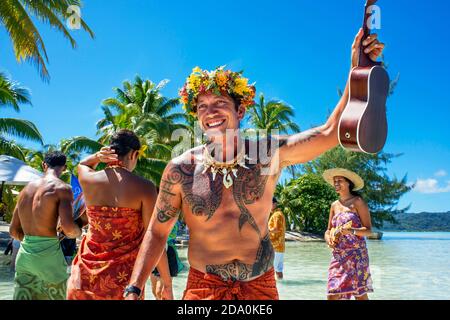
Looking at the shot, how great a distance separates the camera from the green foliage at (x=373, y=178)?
39.0 m

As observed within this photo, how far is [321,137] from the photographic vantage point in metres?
2.49

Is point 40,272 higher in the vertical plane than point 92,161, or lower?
lower

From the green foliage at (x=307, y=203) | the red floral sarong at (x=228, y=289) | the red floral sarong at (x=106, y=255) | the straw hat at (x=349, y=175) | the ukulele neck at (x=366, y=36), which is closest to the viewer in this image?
the ukulele neck at (x=366, y=36)

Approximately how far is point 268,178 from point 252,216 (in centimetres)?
25

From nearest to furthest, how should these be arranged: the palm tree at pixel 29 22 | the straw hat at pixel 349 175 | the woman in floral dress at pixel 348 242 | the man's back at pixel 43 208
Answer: the man's back at pixel 43 208, the woman in floral dress at pixel 348 242, the straw hat at pixel 349 175, the palm tree at pixel 29 22

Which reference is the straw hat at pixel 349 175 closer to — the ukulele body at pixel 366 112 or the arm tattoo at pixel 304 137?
the arm tattoo at pixel 304 137

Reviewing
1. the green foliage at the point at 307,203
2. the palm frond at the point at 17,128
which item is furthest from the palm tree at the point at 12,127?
the green foliage at the point at 307,203

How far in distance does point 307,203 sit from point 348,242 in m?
26.5

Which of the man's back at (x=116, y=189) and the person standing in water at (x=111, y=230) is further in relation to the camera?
the man's back at (x=116, y=189)

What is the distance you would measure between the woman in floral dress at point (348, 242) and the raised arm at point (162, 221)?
3.37m
